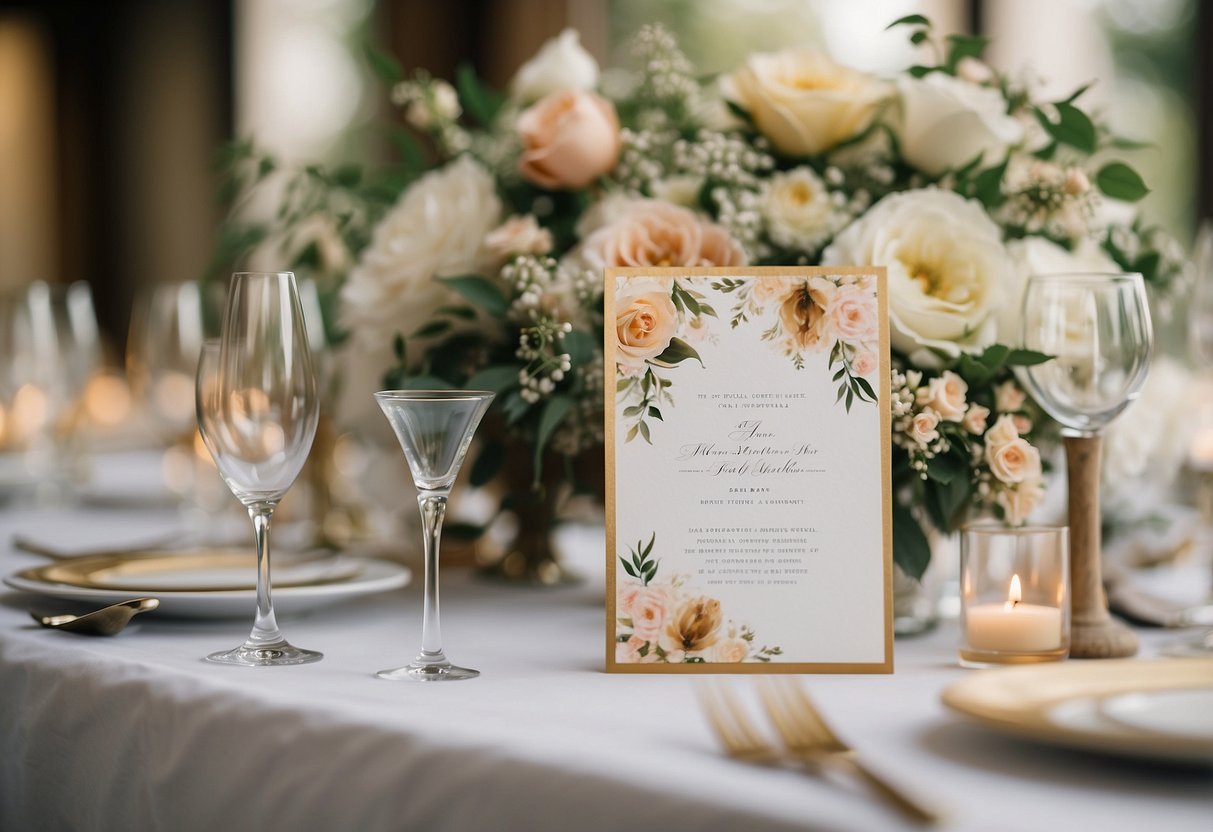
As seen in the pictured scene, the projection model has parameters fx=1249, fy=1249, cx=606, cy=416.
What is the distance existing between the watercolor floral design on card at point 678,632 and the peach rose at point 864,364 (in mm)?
195

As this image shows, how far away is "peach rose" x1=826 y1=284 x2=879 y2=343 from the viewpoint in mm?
907

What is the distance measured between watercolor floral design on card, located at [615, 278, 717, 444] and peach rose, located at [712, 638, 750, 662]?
17cm

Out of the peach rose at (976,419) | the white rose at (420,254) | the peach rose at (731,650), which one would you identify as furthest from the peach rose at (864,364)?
the white rose at (420,254)

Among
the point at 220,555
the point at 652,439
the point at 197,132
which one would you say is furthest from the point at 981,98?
the point at 197,132

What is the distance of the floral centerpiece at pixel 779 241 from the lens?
96 cm

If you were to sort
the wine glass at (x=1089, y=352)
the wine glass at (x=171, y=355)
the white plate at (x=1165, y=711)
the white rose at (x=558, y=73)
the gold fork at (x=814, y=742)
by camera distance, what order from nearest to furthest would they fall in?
the gold fork at (x=814, y=742) → the white plate at (x=1165, y=711) → the wine glass at (x=1089, y=352) → the white rose at (x=558, y=73) → the wine glass at (x=171, y=355)

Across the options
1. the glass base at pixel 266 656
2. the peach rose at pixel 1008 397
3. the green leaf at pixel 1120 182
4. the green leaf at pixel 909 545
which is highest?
the green leaf at pixel 1120 182

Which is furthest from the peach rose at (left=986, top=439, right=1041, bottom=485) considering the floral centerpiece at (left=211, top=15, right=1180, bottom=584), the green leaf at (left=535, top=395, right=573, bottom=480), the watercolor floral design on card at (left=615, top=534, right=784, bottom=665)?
the green leaf at (left=535, top=395, right=573, bottom=480)

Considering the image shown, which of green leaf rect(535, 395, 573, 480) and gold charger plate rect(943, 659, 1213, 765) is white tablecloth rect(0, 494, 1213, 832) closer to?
gold charger plate rect(943, 659, 1213, 765)

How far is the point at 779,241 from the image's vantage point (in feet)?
3.61

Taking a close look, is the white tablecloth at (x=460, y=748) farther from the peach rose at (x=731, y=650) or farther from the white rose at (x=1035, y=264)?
the white rose at (x=1035, y=264)

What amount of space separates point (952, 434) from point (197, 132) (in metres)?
6.74

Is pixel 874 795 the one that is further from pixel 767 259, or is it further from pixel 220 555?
pixel 220 555

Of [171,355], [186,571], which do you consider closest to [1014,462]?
[186,571]
